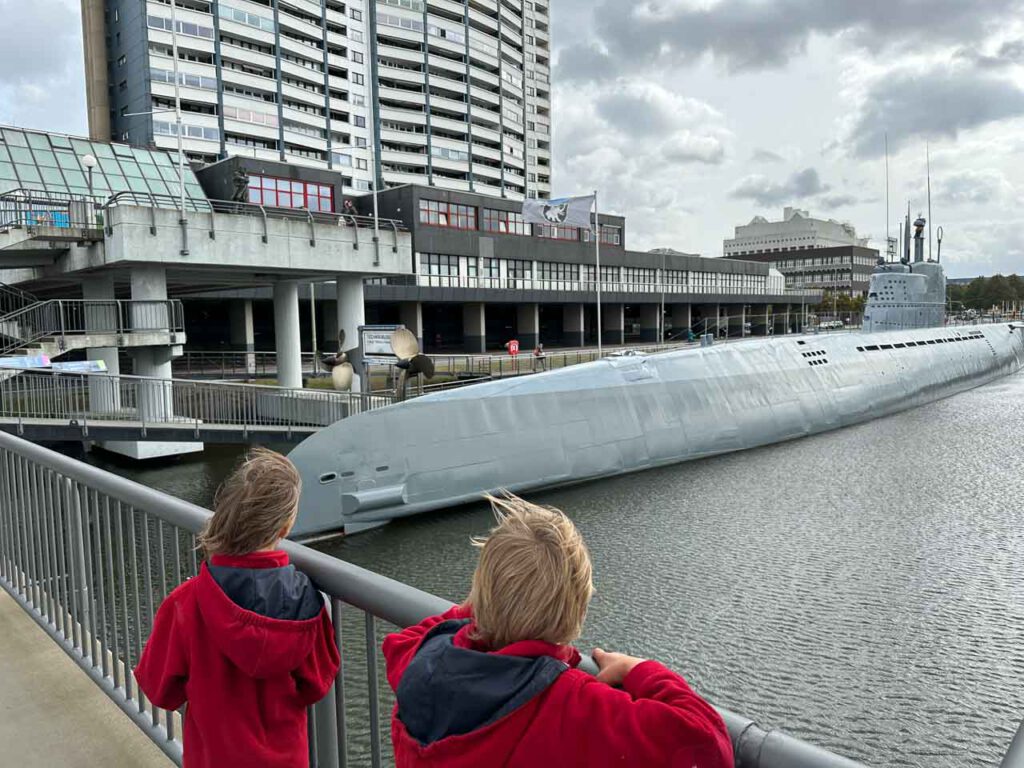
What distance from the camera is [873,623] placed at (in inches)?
374

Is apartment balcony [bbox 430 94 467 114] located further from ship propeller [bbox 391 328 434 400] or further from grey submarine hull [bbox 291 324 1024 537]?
ship propeller [bbox 391 328 434 400]

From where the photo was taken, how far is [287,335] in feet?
86.1

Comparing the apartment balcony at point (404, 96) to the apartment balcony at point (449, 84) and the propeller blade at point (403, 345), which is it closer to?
the apartment balcony at point (449, 84)

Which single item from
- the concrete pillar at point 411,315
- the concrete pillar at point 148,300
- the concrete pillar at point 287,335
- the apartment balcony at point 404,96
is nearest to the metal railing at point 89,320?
the concrete pillar at point 148,300

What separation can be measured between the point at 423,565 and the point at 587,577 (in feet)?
36.9

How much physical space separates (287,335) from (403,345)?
401 inches

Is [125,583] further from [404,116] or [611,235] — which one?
[404,116]

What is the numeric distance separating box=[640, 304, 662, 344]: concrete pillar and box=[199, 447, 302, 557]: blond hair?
72.0 metres

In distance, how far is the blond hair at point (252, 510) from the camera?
252 cm

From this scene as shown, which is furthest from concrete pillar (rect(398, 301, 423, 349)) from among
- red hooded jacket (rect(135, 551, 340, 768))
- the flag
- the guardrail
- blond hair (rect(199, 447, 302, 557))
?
red hooded jacket (rect(135, 551, 340, 768))

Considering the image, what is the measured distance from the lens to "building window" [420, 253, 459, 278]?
53.5m

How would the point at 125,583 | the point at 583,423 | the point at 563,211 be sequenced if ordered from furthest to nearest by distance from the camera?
the point at 563,211
the point at 583,423
the point at 125,583

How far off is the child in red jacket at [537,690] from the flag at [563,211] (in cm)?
3409

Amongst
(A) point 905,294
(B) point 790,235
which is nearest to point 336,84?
(A) point 905,294
